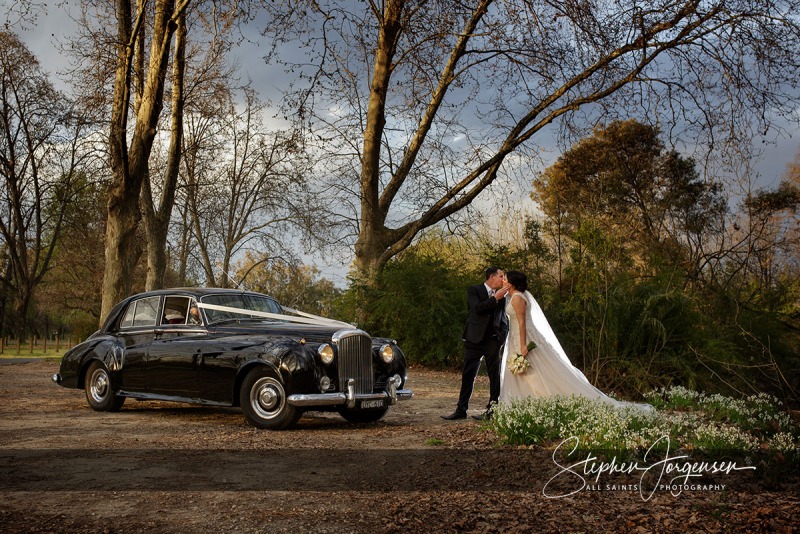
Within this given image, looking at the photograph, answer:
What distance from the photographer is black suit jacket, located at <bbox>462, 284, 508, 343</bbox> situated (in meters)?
10.3

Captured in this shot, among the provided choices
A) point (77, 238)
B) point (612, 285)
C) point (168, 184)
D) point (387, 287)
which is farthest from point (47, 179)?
point (612, 285)

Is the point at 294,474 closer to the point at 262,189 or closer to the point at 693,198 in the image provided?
the point at 262,189

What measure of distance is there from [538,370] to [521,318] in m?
0.74

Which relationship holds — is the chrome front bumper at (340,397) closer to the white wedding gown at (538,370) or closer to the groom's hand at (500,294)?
the white wedding gown at (538,370)

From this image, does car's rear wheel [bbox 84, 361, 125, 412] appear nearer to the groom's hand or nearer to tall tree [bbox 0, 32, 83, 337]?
the groom's hand

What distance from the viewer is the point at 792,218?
29.0 metres

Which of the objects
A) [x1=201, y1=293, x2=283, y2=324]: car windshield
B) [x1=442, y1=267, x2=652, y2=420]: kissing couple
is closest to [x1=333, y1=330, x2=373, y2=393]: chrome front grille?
[x1=442, y1=267, x2=652, y2=420]: kissing couple

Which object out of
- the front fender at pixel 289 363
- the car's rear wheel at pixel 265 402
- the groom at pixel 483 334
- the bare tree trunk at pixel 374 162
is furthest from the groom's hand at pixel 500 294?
the bare tree trunk at pixel 374 162

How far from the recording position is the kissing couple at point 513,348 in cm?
1027

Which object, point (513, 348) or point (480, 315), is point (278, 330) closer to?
point (480, 315)

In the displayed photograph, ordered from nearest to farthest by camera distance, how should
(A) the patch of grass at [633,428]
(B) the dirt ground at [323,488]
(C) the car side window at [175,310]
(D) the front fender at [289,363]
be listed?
(B) the dirt ground at [323,488], (A) the patch of grass at [633,428], (D) the front fender at [289,363], (C) the car side window at [175,310]

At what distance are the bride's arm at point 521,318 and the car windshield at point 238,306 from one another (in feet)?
11.5

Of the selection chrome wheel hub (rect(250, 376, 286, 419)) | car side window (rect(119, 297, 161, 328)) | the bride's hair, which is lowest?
chrome wheel hub (rect(250, 376, 286, 419))

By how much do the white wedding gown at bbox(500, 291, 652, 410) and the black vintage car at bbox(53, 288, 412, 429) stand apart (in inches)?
57.3
